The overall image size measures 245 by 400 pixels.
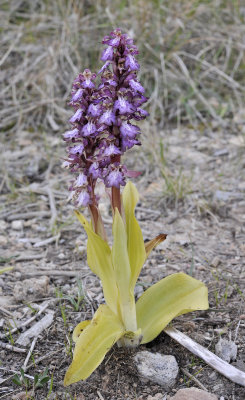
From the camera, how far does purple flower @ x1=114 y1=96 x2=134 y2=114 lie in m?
2.18

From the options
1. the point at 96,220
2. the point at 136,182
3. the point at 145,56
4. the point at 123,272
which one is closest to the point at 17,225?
the point at 136,182

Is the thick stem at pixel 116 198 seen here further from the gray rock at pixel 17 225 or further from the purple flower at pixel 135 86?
the gray rock at pixel 17 225

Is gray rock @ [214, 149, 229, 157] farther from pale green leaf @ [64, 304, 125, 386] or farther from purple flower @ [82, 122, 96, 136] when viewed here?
purple flower @ [82, 122, 96, 136]

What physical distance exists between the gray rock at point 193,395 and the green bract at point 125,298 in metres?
0.38

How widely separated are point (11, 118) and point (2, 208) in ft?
5.64

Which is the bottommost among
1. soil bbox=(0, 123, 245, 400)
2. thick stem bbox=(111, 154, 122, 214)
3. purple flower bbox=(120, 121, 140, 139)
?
soil bbox=(0, 123, 245, 400)

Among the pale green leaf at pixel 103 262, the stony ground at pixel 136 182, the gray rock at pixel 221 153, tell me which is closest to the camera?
the pale green leaf at pixel 103 262

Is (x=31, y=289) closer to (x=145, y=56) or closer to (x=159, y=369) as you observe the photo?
(x=159, y=369)

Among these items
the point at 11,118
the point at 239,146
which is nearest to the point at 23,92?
the point at 11,118

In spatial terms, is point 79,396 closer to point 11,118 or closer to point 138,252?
point 138,252

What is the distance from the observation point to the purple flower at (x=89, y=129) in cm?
226

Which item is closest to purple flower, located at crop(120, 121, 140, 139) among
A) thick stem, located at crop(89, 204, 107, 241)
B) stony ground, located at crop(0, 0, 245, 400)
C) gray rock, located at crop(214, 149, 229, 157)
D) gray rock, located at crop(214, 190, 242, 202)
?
stony ground, located at crop(0, 0, 245, 400)

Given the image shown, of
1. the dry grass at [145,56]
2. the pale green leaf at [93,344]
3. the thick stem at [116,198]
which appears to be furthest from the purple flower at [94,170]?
the dry grass at [145,56]

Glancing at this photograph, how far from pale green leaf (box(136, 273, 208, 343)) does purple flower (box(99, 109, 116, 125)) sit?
982mm
